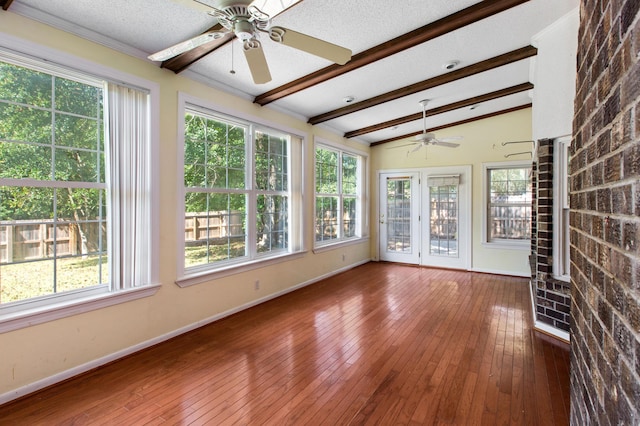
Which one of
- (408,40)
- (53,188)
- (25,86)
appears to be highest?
(408,40)

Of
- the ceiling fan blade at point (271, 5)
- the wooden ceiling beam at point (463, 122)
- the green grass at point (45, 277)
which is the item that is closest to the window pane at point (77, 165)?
the green grass at point (45, 277)

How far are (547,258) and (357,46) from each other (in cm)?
287

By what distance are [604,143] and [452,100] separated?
441 centimetres

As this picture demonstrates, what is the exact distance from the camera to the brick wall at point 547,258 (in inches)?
121

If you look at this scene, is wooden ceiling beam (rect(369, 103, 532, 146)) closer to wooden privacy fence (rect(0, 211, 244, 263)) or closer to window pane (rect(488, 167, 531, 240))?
window pane (rect(488, 167, 531, 240))

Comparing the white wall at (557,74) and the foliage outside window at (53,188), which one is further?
the white wall at (557,74)

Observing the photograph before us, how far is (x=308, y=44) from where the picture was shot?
6.42 feet

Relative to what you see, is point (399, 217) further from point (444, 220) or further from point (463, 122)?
point (463, 122)

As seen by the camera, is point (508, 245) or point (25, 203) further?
point (508, 245)

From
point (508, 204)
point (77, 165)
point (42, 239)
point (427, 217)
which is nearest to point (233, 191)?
point (77, 165)

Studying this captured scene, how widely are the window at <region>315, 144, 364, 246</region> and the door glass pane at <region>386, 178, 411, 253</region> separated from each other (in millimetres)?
Answer: 715

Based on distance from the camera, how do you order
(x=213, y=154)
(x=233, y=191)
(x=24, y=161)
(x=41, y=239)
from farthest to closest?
(x=233, y=191) → (x=213, y=154) → (x=41, y=239) → (x=24, y=161)

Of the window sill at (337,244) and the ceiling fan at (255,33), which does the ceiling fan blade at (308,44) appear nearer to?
the ceiling fan at (255,33)

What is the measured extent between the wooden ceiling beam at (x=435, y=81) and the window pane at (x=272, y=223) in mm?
1549
